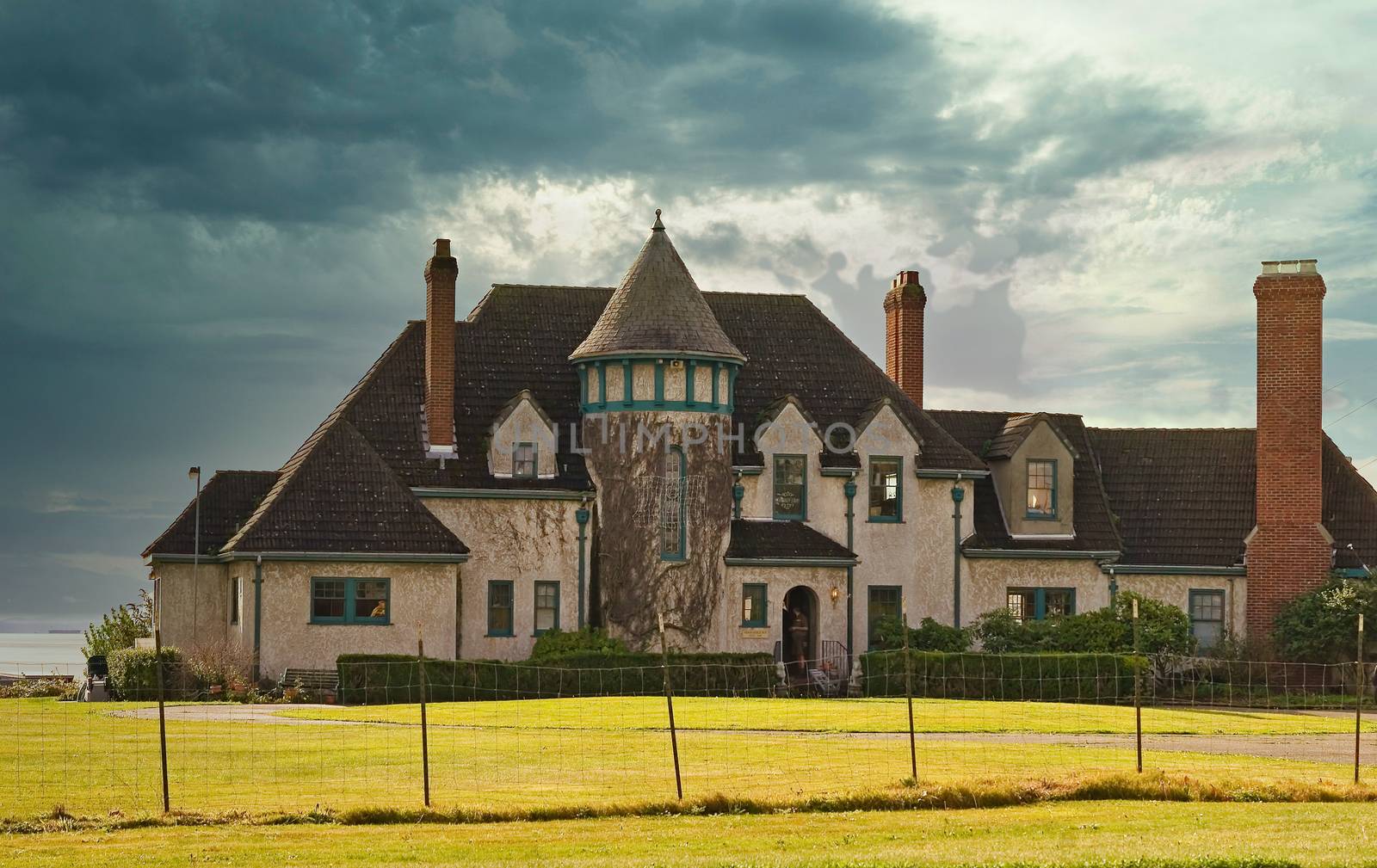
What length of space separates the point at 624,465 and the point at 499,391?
4462mm

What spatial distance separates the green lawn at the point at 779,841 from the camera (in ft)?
62.1

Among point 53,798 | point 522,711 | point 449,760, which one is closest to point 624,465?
point 522,711

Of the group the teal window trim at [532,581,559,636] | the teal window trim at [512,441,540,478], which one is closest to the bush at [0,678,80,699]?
the teal window trim at [532,581,559,636]

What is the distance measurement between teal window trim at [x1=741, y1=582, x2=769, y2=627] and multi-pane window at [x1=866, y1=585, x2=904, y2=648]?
10.8 ft

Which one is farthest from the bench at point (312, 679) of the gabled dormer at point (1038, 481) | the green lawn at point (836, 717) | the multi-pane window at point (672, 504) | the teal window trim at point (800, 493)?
the gabled dormer at point (1038, 481)

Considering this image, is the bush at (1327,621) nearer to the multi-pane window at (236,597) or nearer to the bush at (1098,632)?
the bush at (1098,632)

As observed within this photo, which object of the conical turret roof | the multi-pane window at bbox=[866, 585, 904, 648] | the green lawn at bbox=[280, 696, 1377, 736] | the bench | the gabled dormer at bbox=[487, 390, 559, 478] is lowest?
the green lawn at bbox=[280, 696, 1377, 736]

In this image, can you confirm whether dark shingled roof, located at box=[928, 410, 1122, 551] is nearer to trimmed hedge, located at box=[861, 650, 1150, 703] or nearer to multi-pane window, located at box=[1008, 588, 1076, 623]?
multi-pane window, located at box=[1008, 588, 1076, 623]

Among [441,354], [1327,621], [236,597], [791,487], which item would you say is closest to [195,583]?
[236,597]

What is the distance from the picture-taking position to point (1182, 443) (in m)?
54.5

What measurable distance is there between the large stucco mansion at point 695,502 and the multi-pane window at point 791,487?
2.4 inches

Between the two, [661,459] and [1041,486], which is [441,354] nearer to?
[661,459]

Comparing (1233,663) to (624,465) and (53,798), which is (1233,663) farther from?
(53,798)

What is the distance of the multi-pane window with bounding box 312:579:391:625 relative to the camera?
44.8m
